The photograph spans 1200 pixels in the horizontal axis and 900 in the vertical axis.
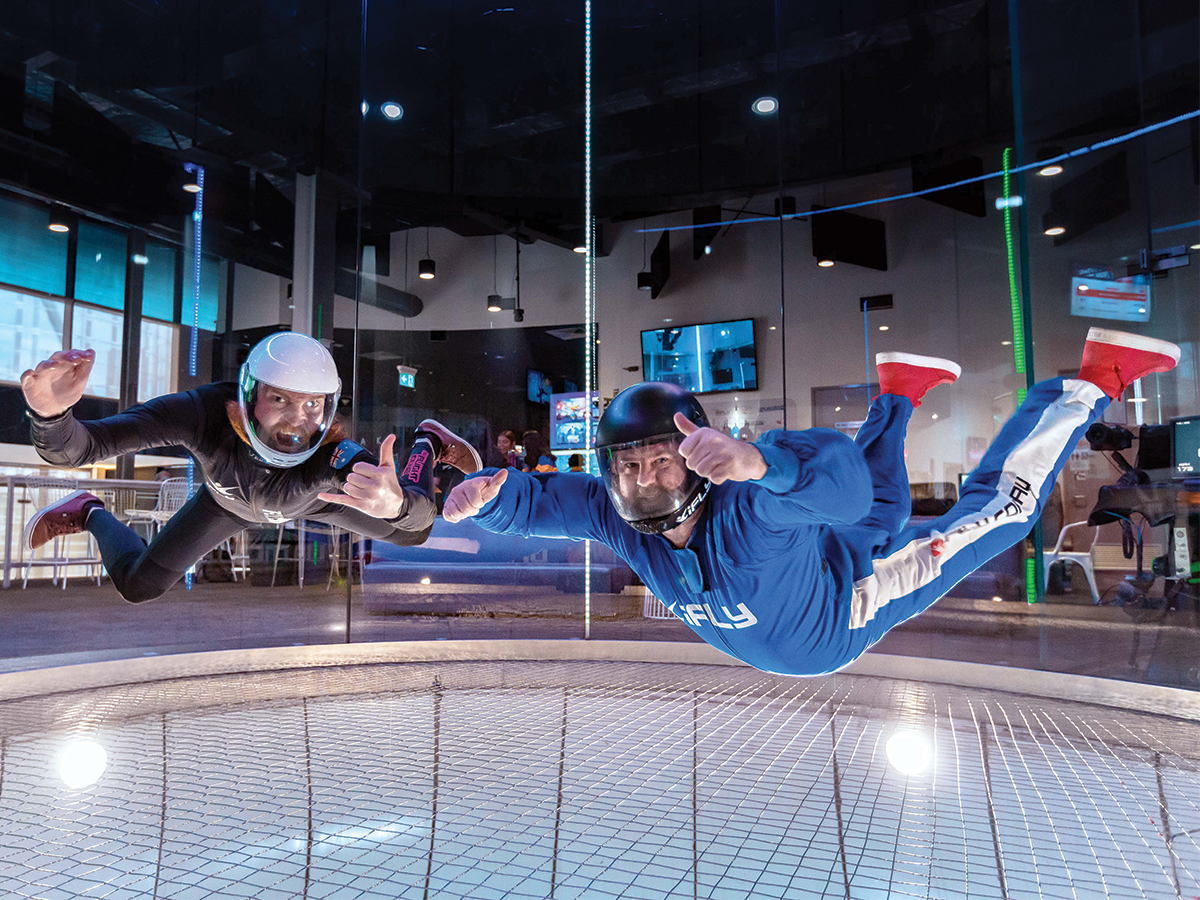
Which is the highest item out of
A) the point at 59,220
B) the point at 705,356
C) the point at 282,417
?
the point at 59,220

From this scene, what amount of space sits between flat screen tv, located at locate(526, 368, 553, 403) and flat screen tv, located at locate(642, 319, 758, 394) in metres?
0.88

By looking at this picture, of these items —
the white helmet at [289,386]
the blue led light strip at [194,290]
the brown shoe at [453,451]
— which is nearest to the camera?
the white helmet at [289,386]

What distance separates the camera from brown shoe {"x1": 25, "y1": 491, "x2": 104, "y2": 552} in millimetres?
3523

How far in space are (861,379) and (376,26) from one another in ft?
16.6

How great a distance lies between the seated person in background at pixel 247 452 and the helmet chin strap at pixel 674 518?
2.37 ft

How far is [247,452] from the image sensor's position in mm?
2943

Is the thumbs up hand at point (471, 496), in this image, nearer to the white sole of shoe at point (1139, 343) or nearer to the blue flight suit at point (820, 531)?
the blue flight suit at point (820, 531)

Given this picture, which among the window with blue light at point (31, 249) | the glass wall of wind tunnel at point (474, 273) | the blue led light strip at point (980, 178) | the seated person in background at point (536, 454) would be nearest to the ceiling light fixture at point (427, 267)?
the glass wall of wind tunnel at point (474, 273)

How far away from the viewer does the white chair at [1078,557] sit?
604 centimetres

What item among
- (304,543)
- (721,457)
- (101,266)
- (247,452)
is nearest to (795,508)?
(721,457)

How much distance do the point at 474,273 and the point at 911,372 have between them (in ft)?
15.0

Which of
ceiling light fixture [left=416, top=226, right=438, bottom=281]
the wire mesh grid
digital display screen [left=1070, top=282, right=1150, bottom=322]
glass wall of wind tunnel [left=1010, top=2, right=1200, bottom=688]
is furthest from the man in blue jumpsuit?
ceiling light fixture [left=416, top=226, right=438, bottom=281]

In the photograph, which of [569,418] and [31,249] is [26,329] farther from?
[569,418]

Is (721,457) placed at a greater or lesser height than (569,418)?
lesser
